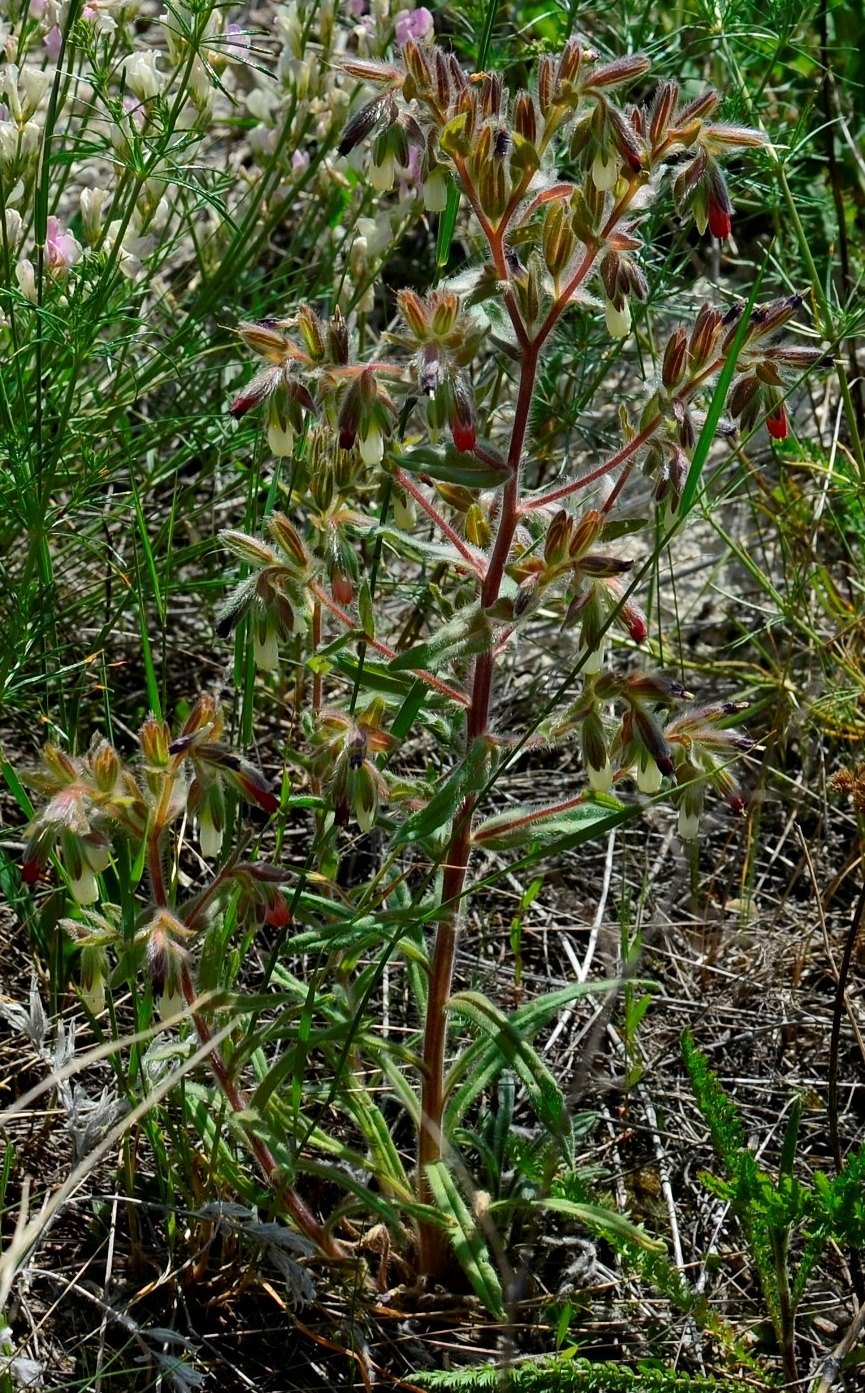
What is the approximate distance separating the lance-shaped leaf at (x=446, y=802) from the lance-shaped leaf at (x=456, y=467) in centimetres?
41

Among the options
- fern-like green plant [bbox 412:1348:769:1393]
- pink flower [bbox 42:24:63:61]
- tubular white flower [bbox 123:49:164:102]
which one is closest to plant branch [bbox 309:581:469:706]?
fern-like green plant [bbox 412:1348:769:1393]

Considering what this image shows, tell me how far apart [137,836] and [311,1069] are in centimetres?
96

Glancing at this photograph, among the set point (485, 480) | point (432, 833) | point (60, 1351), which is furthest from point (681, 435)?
point (60, 1351)

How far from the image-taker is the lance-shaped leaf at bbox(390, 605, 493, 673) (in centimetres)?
208

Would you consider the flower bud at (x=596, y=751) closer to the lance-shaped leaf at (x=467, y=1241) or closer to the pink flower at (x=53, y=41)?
the lance-shaped leaf at (x=467, y=1241)

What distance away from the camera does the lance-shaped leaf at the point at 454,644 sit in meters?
2.08

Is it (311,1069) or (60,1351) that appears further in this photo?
(311,1069)

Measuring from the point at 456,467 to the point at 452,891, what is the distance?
0.70m

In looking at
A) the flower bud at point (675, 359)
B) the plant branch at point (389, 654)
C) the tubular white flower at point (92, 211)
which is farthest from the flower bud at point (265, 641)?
the tubular white flower at point (92, 211)

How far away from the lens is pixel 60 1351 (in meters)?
2.36

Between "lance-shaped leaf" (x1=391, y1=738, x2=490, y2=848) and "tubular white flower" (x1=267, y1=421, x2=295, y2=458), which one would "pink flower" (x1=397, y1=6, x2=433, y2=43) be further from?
"lance-shaped leaf" (x1=391, y1=738, x2=490, y2=848)

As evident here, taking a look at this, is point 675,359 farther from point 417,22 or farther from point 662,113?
point 417,22

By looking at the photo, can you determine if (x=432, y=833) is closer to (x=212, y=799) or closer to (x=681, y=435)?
(x=212, y=799)

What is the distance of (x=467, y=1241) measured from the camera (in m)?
2.32
